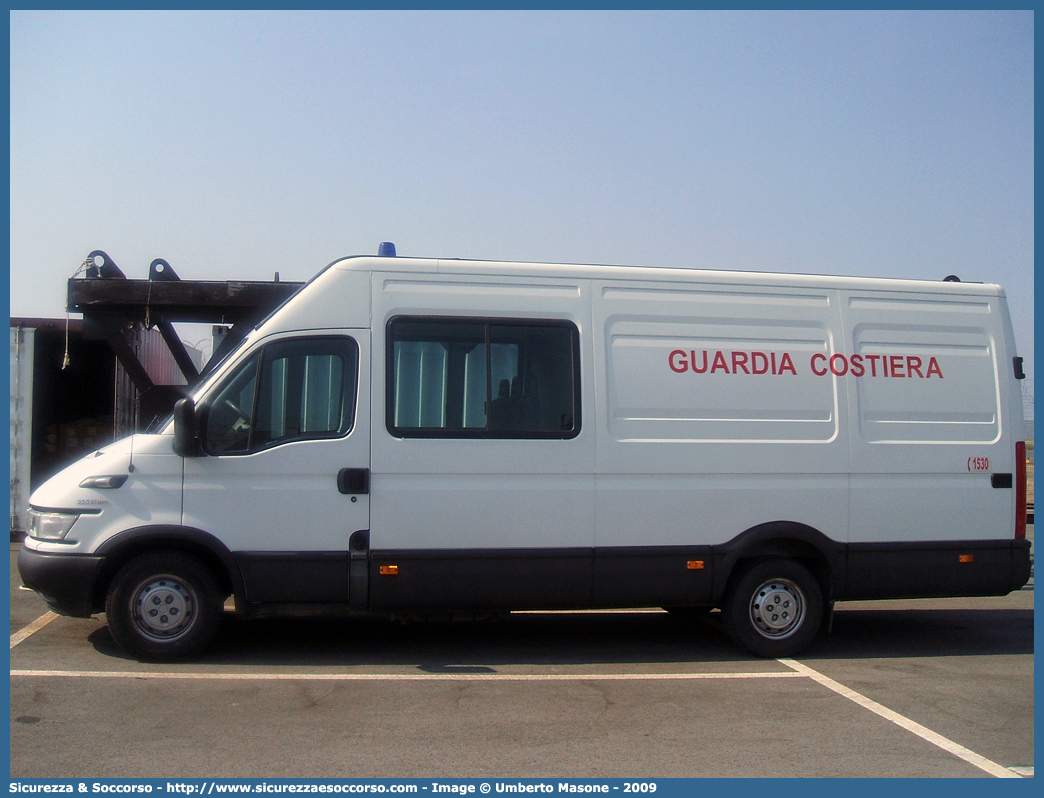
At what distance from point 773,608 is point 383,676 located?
9.75ft

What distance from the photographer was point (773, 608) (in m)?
7.23

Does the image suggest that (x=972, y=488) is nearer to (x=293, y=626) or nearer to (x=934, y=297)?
(x=934, y=297)

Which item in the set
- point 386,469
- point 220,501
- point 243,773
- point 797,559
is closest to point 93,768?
point 243,773

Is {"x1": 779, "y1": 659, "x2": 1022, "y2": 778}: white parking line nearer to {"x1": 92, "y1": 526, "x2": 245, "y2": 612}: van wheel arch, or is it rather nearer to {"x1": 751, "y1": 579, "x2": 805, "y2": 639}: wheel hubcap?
{"x1": 751, "y1": 579, "x2": 805, "y2": 639}: wheel hubcap

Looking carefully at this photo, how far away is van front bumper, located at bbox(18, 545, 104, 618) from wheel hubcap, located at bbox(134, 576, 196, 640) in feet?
1.03

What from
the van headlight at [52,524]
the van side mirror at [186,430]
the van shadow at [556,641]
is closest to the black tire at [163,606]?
the van shadow at [556,641]

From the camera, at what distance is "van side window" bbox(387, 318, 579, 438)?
676 cm

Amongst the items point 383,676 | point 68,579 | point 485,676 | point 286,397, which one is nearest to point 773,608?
point 485,676

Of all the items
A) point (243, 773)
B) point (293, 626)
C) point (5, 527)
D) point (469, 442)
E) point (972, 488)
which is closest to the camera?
point (243, 773)

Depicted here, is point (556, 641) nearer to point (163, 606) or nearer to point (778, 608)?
point (778, 608)

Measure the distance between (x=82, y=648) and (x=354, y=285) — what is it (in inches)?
133

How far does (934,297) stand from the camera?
7.49 metres

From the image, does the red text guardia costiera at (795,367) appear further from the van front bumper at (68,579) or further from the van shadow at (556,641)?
the van front bumper at (68,579)

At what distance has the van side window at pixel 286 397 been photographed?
262 inches
